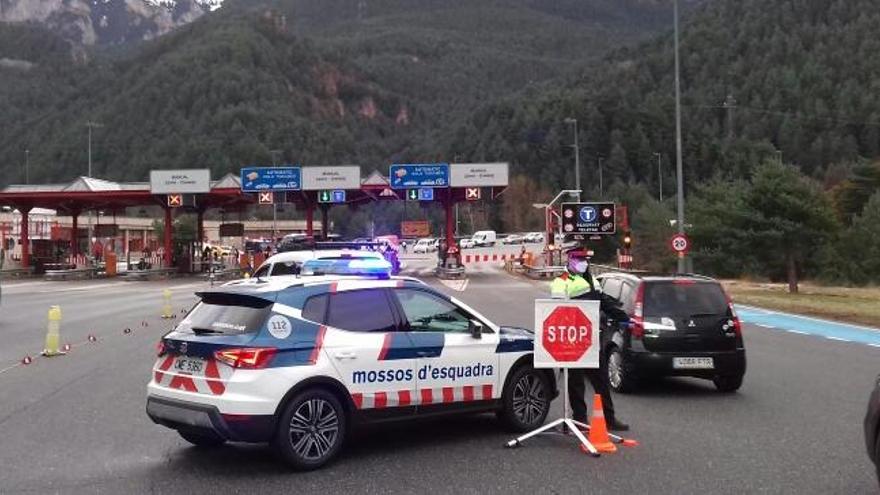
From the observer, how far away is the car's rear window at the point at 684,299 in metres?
11.5

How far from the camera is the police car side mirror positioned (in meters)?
8.47

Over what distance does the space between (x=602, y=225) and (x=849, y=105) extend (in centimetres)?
8754

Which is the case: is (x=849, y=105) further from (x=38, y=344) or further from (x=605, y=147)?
(x=38, y=344)

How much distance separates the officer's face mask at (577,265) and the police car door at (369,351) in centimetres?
217

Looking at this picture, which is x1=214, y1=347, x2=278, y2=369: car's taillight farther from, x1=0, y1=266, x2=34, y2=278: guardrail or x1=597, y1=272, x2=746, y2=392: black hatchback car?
x1=0, y1=266, x2=34, y2=278: guardrail

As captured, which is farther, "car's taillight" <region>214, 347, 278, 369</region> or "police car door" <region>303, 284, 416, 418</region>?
"police car door" <region>303, 284, 416, 418</region>

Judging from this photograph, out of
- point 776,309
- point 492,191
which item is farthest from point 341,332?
point 492,191

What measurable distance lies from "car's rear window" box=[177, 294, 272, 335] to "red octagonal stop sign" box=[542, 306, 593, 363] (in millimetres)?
2567

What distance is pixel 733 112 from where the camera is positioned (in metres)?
126

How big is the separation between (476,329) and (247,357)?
2299 millimetres

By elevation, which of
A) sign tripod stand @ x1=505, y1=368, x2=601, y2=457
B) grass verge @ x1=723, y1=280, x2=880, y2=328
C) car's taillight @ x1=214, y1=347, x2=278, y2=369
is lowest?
grass verge @ x1=723, y1=280, x2=880, y2=328

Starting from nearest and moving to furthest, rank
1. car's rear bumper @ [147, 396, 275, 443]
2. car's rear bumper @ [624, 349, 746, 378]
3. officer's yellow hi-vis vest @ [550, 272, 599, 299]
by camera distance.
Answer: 1. car's rear bumper @ [147, 396, 275, 443]
2. officer's yellow hi-vis vest @ [550, 272, 599, 299]
3. car's rear bumper @ [624, 349, 746, 378]

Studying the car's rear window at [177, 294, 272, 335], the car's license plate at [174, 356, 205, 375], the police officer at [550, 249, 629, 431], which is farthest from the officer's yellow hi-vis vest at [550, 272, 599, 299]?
the car's license plate at [174, 356, 205, 375]

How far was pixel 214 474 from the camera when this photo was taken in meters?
7.37
